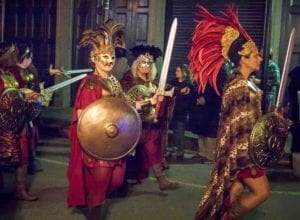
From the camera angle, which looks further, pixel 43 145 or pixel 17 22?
pixel 17 22

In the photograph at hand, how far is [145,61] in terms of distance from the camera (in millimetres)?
7164

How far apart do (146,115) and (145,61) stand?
0.66 metres

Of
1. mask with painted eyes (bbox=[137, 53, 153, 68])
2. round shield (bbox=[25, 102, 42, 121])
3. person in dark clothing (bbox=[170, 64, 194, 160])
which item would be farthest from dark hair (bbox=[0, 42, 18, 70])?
person in dark clothing (bbox=[170, 64, 194, 160])

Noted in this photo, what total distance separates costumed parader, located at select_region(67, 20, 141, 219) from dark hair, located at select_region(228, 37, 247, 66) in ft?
3.26

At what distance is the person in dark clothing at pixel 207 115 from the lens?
9.47 meters

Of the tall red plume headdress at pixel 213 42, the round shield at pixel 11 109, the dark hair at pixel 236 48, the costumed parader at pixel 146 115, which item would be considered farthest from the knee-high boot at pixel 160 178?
the dark hair at pixel 236 48

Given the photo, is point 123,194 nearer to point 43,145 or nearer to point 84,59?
point 43,145

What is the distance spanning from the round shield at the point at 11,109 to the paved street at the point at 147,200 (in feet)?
2.96

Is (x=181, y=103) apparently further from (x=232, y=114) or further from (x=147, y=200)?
(x=232, y=114)

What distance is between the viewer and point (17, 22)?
15.1 meters

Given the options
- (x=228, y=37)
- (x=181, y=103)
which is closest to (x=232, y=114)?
(x=228, y=37)

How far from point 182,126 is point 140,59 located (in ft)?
8.97

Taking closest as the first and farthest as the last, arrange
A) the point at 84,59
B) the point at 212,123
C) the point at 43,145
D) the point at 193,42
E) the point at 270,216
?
the point at 193,42
the point at 270,216
the point at 212,123
the point at 43,145
the point at 84,59

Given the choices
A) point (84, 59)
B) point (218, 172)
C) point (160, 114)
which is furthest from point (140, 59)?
point (84, 59)
